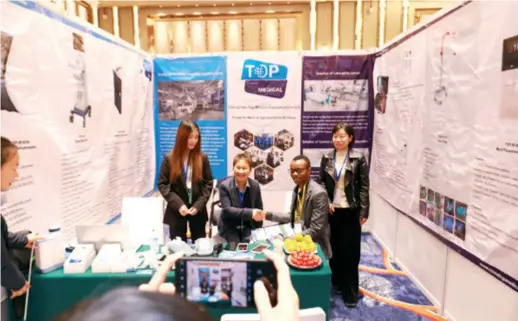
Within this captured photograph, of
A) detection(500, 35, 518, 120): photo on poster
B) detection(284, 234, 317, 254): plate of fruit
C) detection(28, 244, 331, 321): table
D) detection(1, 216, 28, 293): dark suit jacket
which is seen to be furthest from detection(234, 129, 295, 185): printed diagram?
detection(1, 216, 28, 293): dark suit jacket

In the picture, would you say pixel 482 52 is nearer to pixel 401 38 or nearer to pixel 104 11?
pixel 401 38

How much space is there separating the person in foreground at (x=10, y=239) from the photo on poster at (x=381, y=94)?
3.27 meters

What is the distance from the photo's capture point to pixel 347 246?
2.98 m

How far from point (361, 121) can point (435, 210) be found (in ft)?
5.59

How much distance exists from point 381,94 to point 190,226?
94.9 inches

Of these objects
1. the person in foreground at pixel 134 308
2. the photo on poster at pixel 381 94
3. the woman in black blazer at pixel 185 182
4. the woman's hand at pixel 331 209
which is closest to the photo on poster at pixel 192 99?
the woman in black blazer at pixel 185 182

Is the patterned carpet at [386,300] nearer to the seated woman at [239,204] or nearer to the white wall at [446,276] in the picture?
the white wall at [446,276]

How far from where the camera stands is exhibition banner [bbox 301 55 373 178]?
414 centimetres

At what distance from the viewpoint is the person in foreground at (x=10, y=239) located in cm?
159

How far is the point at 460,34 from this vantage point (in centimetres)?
237

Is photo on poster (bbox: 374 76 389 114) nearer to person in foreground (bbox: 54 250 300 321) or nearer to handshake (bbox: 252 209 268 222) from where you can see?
handshake (bbox: 252 209 268 222)

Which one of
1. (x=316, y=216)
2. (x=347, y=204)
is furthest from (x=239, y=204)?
(x=347, y=204)

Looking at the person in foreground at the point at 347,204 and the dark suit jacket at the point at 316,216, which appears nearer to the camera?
the dark suit jacket at the point at 316,216

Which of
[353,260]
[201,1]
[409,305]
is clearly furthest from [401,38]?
[201,1]
